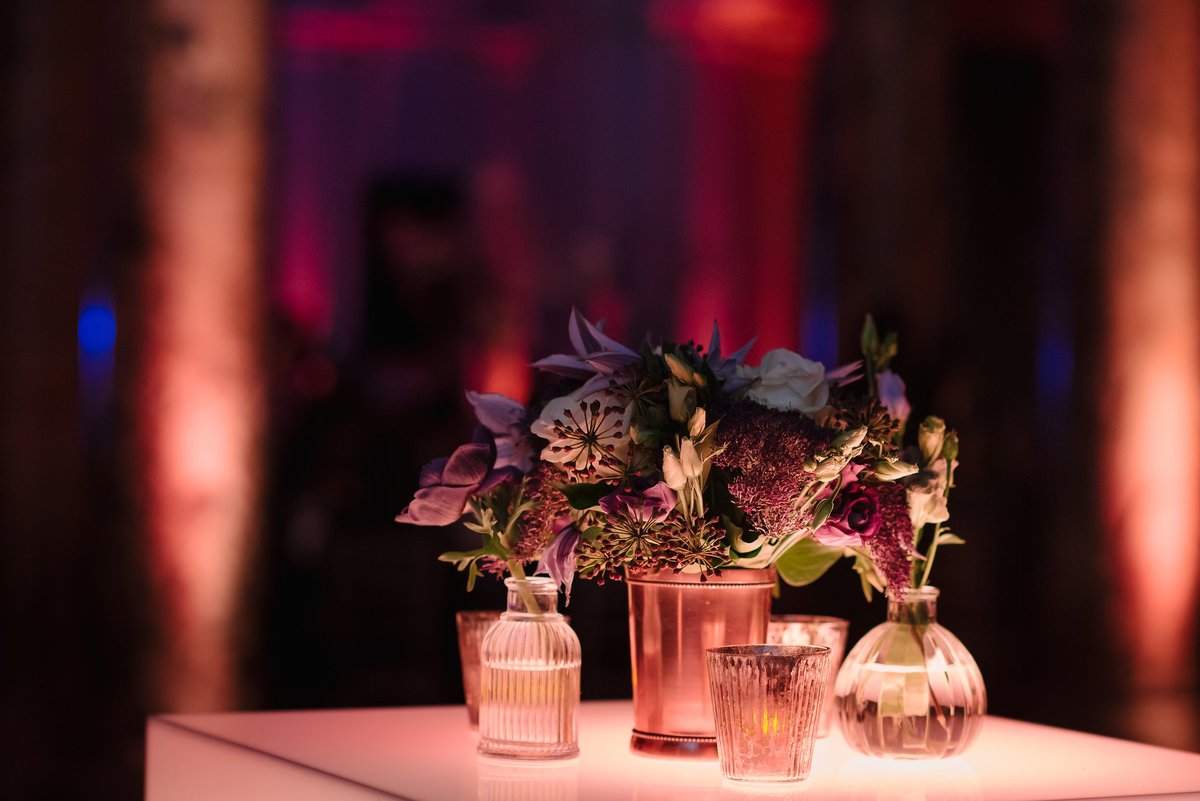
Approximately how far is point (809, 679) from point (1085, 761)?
1.37ft

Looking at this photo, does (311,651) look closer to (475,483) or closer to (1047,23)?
(475,483)

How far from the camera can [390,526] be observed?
717 centimetres

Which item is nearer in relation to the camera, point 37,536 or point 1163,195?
point 1163,195

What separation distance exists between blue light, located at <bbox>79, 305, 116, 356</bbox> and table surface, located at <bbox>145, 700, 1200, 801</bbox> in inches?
280

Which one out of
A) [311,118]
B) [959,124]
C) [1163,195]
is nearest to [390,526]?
[311,118]

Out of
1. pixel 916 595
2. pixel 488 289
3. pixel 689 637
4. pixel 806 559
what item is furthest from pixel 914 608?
pixel 488 289

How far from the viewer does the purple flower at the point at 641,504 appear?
55.7 inches

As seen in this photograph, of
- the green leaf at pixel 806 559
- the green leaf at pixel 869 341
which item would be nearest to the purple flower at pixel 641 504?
the green leaf at pixel 806 559

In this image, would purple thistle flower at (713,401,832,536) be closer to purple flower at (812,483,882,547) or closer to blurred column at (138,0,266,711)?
purple flower at (812,483,882,547)

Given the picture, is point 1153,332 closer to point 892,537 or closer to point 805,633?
point 805,633

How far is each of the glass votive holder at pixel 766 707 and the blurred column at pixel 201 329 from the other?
304 centimetres

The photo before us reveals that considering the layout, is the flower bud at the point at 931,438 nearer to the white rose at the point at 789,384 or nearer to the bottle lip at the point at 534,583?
the white rose at the point at 789,384

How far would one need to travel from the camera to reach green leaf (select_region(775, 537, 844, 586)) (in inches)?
63.6

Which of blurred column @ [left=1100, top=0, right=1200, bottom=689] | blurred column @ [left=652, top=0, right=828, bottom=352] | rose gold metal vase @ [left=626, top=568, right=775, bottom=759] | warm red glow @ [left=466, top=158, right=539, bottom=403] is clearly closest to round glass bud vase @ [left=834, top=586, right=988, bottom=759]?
rose gold metal vase @ [left=626, top=568, right=775, bottom=759]
